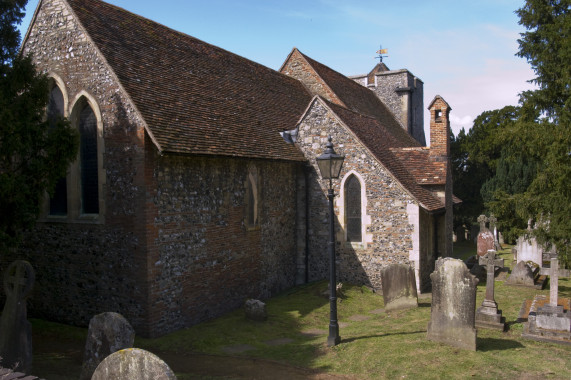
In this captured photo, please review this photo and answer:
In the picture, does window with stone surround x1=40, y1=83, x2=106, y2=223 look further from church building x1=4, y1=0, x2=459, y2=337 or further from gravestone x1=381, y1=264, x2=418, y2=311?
gravestone x1=381, y1=264, x2=418, y2=311

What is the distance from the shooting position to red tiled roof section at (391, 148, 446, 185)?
1651cm

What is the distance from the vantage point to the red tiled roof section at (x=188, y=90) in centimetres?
1148

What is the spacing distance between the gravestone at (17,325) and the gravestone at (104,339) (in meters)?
1.16

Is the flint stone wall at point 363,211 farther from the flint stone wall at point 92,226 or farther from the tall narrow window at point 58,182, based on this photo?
the tall narrow window at point 58,182

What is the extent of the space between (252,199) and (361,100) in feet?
48.8

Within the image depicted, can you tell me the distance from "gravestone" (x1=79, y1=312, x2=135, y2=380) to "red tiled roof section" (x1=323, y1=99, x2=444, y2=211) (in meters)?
9.91

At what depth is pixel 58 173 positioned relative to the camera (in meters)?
9.61

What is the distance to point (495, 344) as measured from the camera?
30.8 feet

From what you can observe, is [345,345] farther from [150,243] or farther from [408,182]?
[408,182]

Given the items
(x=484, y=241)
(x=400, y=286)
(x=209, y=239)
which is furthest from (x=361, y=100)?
(x=209, y=239)

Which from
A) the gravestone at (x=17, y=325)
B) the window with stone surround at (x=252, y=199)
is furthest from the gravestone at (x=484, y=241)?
the gravestone at (x=17, y=325)

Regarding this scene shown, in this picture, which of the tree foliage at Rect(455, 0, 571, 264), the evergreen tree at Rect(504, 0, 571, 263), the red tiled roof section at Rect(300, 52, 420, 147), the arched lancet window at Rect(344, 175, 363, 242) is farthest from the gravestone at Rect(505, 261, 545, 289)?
the red tiled roof section at Rect(300, 52, 420, 147)

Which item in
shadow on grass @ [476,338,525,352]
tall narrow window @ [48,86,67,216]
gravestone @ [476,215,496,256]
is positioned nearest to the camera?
shadow on grass @ [476,338,525,352]

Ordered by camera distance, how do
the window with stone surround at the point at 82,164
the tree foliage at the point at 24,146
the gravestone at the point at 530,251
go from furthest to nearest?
the gravestone at the point at 530,251 → the window with stone surround at the point at 82,164 → the tree foliage at the point at 24,146
